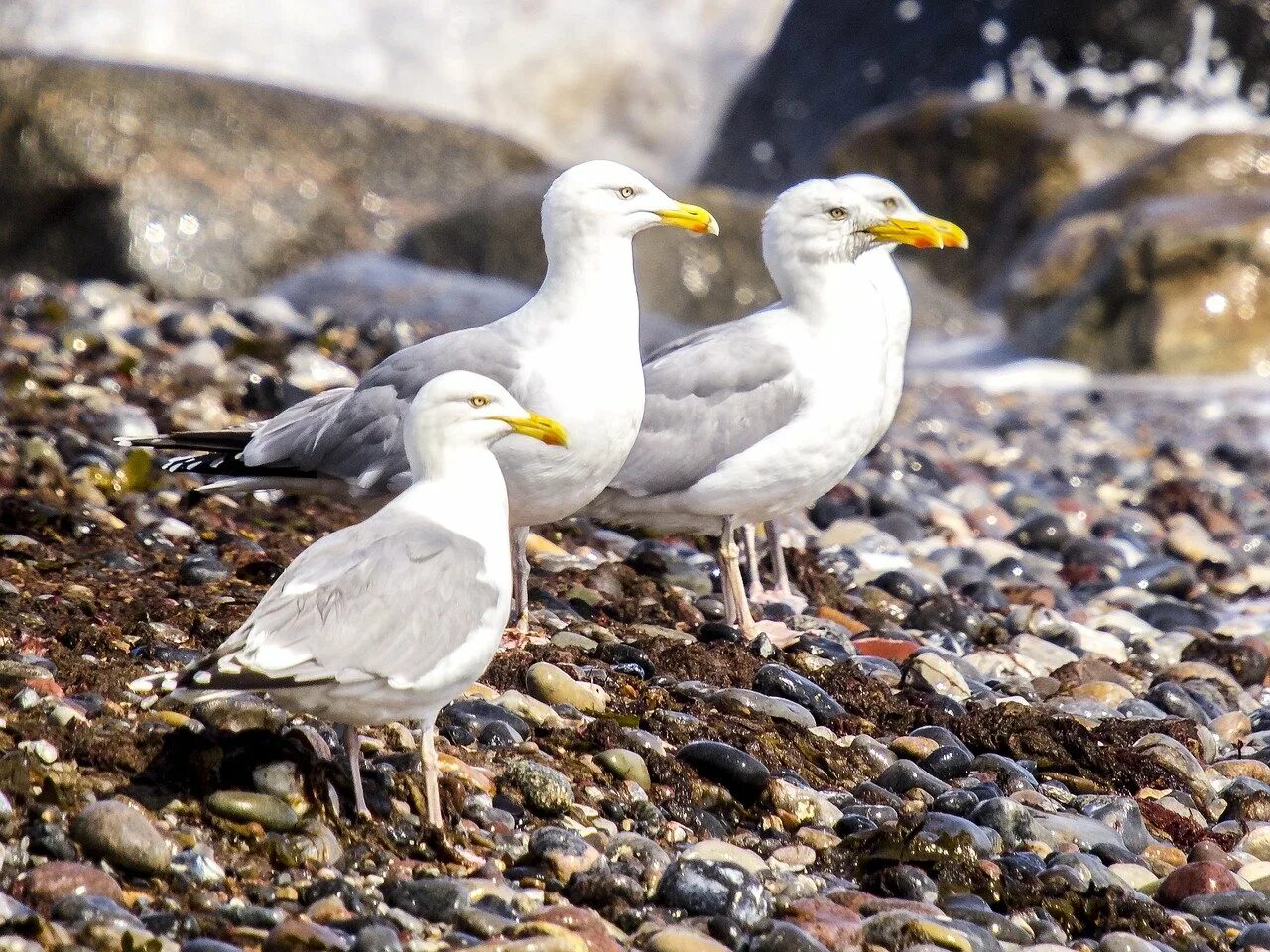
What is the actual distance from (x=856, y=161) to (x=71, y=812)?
1648cm

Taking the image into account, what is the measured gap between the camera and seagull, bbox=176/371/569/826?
144 inches

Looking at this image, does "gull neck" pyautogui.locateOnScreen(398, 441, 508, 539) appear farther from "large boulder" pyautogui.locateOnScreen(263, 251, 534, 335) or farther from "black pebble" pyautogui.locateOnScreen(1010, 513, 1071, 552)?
"large boulder" pyautogui.locateOnScreen(263, 251, 534, 335)

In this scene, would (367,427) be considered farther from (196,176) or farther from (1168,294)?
(196,176)

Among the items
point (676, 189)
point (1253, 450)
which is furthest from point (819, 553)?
point (676, 189)

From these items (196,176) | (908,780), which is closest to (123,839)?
(908,780)

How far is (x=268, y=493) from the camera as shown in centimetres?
701

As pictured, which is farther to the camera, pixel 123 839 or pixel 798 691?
pixel 798 691

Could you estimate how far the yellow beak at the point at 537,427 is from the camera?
426cm

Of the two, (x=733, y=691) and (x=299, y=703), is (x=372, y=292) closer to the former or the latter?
(x=733, y=691)

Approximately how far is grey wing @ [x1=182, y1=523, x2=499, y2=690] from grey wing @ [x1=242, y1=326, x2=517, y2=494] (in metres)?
1.47

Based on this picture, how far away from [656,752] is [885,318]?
2.46m

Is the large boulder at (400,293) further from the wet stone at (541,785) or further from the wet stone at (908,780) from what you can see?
the wet stone at (541,785)

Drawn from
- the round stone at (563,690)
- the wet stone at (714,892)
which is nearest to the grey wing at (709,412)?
the round stone at (563,690)

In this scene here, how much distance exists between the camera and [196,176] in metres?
15.7
